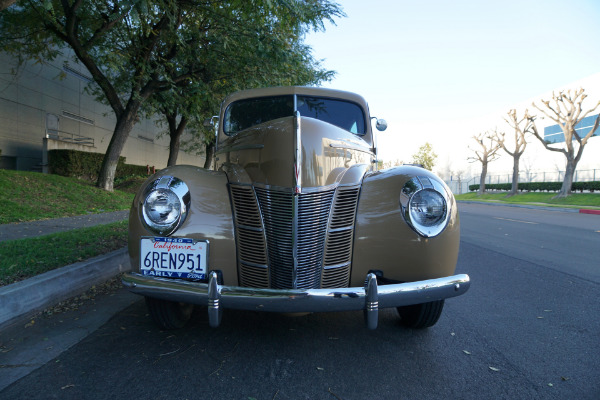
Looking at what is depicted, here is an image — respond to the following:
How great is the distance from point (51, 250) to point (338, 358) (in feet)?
11.3

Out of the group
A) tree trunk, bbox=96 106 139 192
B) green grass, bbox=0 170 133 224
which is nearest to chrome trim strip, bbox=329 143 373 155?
green grass, bbox=0 170 133 224

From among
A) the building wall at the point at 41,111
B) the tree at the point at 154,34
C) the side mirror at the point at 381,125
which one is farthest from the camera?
the building wall at the point at 41,111

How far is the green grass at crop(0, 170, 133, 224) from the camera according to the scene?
7363 mm

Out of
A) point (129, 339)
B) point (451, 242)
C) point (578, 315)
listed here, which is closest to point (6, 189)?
point (129, 339)

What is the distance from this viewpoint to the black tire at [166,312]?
97.9 inches

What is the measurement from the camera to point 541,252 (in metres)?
6.14

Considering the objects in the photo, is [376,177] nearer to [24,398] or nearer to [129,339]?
[129,339]

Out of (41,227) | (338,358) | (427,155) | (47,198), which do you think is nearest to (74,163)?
(47,198)

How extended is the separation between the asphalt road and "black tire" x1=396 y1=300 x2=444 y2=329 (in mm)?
75

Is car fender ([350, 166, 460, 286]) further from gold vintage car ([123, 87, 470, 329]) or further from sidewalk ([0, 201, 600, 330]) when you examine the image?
sidewalk ([0, 201, 600, 330])

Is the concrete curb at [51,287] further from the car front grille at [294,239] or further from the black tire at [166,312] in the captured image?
the car front grille at [294,239]

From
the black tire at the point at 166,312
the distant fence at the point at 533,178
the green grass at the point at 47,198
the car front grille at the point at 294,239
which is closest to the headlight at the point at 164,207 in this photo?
the car front grille at the point at 294,239

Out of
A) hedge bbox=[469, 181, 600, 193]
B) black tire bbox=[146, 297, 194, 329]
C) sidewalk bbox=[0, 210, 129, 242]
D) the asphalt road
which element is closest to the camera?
the asphalt road

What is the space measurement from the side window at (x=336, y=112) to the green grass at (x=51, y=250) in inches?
113
